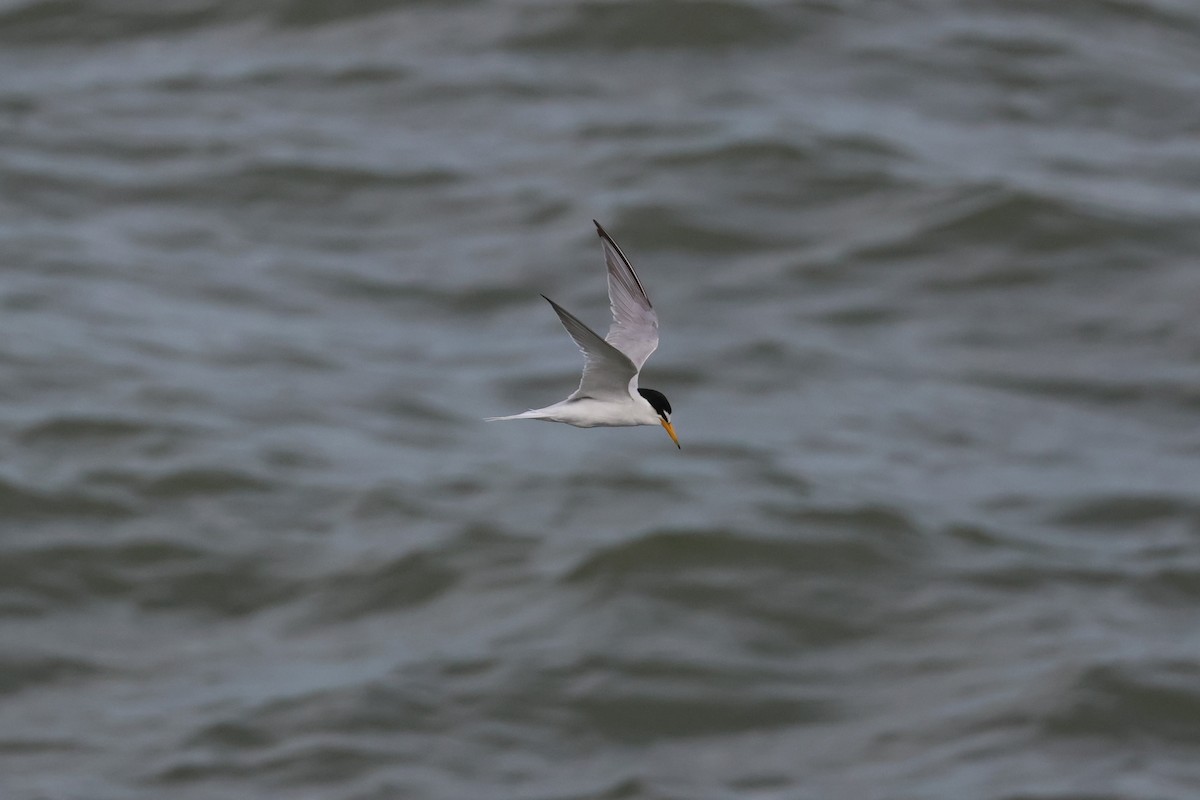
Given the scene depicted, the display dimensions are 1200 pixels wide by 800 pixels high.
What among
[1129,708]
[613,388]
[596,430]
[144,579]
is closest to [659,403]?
[613,388]

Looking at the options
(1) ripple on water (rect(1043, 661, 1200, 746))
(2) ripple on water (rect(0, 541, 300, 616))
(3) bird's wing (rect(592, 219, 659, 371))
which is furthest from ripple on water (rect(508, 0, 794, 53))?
(3) bird's wing (rect(592, 219, 659, 371))

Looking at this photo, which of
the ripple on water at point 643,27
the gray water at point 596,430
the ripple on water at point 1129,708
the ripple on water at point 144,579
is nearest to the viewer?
the ripple on water at point 1129,708

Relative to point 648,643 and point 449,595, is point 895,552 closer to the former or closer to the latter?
point 648,643

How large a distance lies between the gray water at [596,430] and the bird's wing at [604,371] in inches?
344

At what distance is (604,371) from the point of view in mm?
6312

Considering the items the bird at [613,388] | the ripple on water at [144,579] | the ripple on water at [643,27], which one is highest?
the bird at [613,388]

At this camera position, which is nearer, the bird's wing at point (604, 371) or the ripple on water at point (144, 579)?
the bird's wing at point (604, 371)

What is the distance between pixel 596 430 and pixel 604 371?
14.0 meters

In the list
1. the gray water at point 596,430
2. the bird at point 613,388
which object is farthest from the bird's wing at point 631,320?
the gray water at point 596,430

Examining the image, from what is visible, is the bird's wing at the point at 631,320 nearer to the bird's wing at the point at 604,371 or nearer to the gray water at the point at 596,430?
the bird's wing at the point at 604,371

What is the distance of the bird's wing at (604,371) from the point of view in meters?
5.96

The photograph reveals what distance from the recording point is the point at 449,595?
17375 mm

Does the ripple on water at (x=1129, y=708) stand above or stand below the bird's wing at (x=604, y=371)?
below

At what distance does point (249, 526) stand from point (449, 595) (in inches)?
84.7
